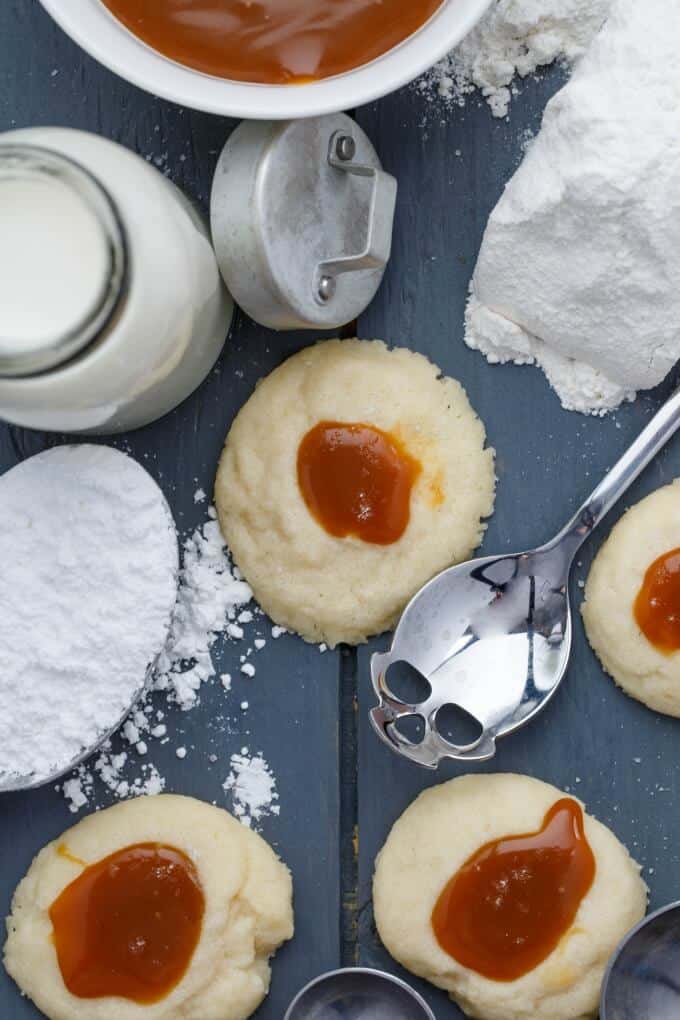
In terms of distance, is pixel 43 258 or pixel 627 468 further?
pixel 627 468

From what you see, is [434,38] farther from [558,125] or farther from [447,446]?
[447,446]

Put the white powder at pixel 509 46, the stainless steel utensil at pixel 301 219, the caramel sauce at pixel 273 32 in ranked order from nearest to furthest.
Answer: the caramel sauce at pixel 273 32
the stainless steel utensil at pixel 301 219
the white powder at pixel 509 46

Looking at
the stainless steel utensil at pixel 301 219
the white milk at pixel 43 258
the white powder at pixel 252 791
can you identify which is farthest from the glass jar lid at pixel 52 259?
the white powder at pixel 252 791

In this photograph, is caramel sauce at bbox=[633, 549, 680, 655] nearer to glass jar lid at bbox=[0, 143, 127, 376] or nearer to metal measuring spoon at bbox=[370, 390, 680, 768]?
metal measuring spoon at bbox=[370, 390, 680, 768]

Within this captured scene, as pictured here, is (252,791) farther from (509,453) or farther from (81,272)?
(81,272)

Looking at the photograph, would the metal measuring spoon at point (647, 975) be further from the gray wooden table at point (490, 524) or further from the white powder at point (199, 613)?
the white powder at point (199, 613)

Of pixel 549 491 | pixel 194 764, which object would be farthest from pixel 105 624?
pixel 549 491

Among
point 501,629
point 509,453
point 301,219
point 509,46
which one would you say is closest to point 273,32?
point 301,219
